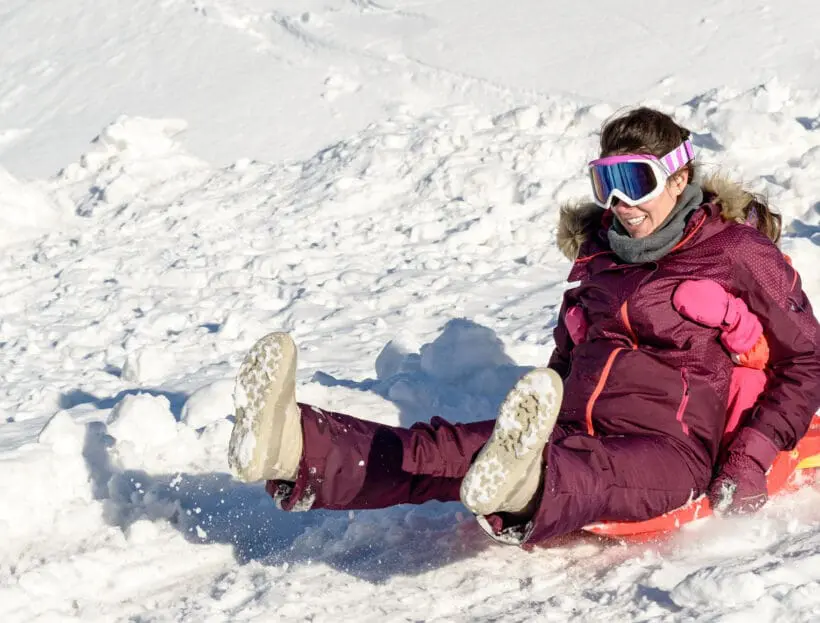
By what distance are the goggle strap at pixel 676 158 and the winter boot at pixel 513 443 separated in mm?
993

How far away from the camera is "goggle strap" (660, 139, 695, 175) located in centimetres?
329

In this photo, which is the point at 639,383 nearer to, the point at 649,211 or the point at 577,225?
the point at 649,211

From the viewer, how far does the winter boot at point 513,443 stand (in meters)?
2.54

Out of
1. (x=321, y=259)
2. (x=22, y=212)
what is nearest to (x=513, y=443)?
(x=321, y=259)

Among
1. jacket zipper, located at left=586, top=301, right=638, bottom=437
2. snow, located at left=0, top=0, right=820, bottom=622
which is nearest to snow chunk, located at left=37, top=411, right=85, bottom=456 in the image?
snow, located at left=0, top=0, right=820, bottom=622

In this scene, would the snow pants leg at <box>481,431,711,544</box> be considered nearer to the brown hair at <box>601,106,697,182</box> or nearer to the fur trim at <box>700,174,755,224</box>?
the fur trim at <box>700,174,755,224</box>

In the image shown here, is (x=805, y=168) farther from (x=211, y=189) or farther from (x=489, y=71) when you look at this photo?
(x=211, y=189)

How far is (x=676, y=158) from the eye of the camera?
330cm

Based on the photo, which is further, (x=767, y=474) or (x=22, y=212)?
(x=22, y=212)

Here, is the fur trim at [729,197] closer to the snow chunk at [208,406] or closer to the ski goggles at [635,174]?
the ski goggles at [635,174]

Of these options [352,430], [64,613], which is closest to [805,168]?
[352,430]

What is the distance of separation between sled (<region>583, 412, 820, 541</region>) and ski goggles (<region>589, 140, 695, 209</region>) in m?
0.87

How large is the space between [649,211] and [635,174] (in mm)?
124

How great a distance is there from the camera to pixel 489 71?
825 centimetres
